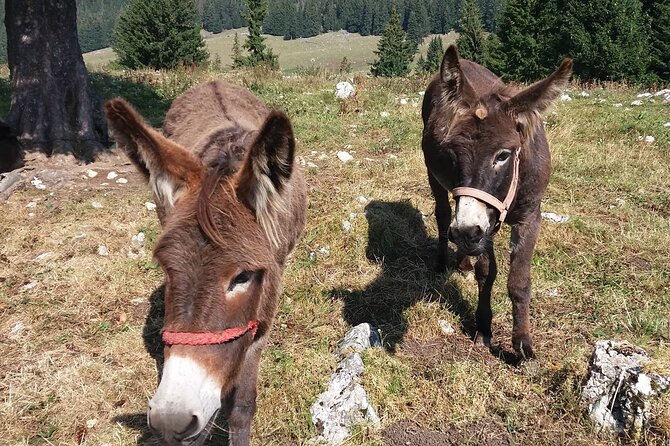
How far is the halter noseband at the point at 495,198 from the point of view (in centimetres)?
264

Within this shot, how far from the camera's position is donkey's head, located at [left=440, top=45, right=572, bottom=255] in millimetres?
2641

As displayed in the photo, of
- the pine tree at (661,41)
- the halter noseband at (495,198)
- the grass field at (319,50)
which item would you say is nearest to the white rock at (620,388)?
the halter noseband at (495,198)

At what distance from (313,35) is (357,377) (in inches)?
6083

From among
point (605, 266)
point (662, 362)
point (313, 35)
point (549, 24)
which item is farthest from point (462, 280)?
point (313, 35)

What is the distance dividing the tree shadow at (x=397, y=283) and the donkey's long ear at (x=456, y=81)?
1846 mm

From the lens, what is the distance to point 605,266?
4387 millimetres

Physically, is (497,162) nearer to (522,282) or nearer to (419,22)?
(522,282)

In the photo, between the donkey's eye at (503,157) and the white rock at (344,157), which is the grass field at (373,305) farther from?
the donkey's eye at (503,157)

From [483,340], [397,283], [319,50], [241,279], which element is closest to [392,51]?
[319,50]

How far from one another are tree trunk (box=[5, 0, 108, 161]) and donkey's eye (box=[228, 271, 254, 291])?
5859 mm

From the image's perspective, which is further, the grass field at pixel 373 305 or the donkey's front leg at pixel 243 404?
the grass field at pixel 373 305

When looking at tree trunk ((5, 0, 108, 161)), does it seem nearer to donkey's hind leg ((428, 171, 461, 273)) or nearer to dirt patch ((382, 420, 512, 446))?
donkey's hind leg ((428, 171, 461, 273))

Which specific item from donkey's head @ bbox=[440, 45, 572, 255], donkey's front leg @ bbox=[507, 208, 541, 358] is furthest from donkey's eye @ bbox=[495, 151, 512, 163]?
donkey's front leg @ bbox=[507, 208, 541, 358]

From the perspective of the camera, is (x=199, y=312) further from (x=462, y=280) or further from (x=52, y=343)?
(x=462, y=280)
